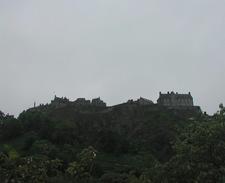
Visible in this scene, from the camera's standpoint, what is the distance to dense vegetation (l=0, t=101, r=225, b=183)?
24.1 m

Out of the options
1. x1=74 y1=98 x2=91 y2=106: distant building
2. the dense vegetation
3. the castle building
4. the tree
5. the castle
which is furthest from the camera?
the castle building

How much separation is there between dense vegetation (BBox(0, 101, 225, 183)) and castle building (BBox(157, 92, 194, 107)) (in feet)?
50.6

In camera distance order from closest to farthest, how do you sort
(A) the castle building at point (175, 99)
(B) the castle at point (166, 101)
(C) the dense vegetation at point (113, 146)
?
1. (C) the dense vegetation at point (113, 146)
2. (B) the castle at point (166, 101)
3. (A) the castle building at point (175, 99)

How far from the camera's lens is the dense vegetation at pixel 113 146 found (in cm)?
2414

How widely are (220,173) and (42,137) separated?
81.9 meters

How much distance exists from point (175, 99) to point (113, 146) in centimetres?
4994

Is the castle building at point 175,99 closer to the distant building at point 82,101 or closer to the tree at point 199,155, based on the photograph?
the distant building at point 82,101

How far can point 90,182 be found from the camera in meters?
42.8

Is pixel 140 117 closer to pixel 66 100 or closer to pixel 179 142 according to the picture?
pixel 66 100

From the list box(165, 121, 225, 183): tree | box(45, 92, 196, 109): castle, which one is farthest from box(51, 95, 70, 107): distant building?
box(165, 121, 225, 183): tree

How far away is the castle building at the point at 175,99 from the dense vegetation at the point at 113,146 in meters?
15.4

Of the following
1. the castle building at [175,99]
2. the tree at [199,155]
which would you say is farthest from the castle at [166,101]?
the tree at [199,155]

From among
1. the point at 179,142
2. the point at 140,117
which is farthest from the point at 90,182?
the point at 140,117

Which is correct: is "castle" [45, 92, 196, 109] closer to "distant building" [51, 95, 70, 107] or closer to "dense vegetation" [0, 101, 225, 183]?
"distant building" [51, 95, 70, 107]
